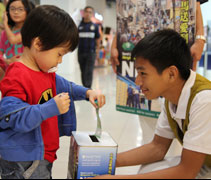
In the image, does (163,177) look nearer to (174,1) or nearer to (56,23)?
(56,23)

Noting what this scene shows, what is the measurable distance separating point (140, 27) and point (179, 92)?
2.79 feet

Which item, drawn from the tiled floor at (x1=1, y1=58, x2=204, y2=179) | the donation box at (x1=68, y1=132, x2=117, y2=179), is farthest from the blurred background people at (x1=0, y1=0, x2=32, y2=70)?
the donation box at (x1=68, y1=132, x2=117, y2=179)

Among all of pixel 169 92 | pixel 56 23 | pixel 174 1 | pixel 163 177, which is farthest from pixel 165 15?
pixel 163 177

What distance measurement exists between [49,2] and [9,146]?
59cm

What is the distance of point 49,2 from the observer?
1142mm

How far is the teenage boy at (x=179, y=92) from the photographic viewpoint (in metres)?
0.95

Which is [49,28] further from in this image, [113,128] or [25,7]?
[113,128]

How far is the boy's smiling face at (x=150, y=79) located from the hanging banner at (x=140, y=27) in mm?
740

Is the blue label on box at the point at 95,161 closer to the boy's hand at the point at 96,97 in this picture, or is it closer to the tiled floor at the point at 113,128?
the tiled floor at the point at 113,128

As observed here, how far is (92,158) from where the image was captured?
2.71ft

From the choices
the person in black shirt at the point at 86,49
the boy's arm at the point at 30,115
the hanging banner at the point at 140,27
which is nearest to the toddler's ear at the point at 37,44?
the boy's arm at the point at 30,115

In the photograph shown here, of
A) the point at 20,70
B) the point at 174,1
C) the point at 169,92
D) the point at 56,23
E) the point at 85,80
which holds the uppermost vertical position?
the point at 174,1

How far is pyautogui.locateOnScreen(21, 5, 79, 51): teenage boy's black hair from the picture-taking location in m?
0.90

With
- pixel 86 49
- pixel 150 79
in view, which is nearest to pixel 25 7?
pixel 150 79
